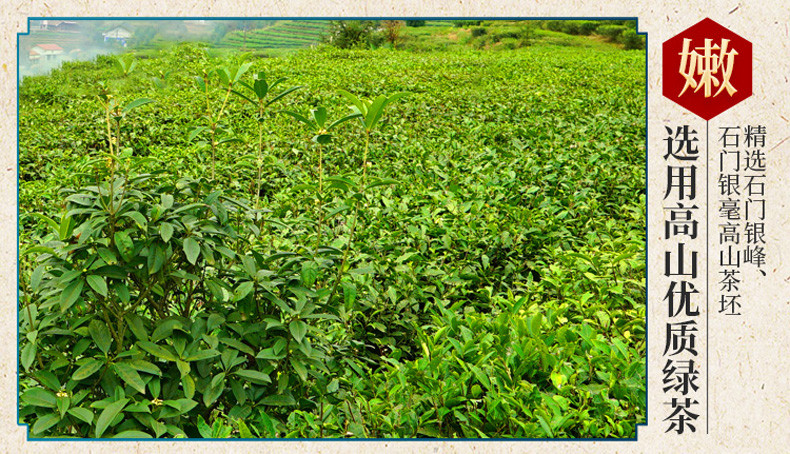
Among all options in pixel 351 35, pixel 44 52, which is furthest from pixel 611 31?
pixel 44 52

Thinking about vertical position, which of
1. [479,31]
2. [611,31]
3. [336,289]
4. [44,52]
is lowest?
[336,289]

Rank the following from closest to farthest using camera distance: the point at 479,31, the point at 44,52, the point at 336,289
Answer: the point at 336,289 < the point at 44,52 < the point at 479,31

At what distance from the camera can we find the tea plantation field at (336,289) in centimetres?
169

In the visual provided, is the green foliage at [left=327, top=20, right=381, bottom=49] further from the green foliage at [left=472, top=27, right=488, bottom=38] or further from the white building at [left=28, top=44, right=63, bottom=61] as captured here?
the white building at [left=28, top=44, right=63, bottom=61]

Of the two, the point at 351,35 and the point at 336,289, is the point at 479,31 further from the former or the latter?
the point at 336,289

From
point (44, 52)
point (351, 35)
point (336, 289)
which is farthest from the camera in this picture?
point (351, 35)

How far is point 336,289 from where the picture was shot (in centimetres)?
199

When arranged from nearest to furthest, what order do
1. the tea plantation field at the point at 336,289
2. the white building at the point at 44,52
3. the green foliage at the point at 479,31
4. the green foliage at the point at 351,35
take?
the tea plantation field at the point at 336,289 → the white building at the point at 44,52 → the green foliage at the point at 351,35 → the green foliage at the point at 479,31

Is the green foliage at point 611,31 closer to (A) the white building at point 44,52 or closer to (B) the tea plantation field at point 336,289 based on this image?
(B) the tea plantation field at point 336,289

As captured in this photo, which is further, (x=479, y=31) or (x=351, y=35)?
(x=479, y=31)

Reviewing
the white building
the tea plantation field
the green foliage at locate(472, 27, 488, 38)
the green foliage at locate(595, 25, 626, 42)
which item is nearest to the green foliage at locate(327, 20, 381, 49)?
the green foliage at locate(472, 27, 488, 38)

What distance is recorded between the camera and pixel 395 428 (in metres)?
1.76

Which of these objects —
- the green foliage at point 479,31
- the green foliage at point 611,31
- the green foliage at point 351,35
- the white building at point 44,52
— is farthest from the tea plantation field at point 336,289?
the green foliage at point 479,31

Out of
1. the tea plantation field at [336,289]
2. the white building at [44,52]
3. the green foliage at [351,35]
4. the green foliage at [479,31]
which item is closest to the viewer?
the tea plantation field at [336,289]
